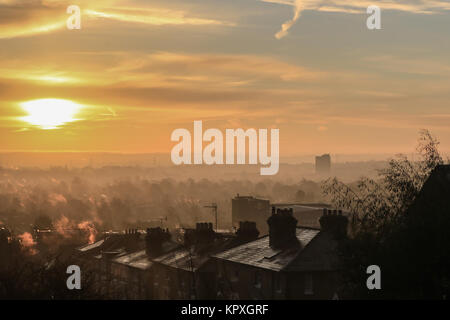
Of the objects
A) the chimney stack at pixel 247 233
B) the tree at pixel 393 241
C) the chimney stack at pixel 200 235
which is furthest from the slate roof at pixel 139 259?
the tree at pixel 393 241

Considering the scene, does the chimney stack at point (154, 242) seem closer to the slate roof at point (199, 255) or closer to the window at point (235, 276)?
the slate roof at point (199, 255)

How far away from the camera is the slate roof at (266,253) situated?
5031 centimetres

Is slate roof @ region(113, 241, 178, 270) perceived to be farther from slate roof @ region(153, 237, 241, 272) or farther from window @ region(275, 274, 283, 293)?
window @ region(275, 274, 283, 293)

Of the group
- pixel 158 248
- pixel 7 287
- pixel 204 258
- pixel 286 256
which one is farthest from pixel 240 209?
pixel 7 287

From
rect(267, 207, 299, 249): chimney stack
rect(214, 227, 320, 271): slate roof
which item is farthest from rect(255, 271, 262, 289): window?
rect(267, 207, 299, 249): chimney stack

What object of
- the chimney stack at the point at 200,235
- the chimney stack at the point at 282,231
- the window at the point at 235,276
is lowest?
the window at the point at 235,276

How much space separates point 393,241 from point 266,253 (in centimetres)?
2089

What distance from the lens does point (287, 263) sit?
49250 mm

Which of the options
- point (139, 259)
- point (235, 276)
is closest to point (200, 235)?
point (139, 259)

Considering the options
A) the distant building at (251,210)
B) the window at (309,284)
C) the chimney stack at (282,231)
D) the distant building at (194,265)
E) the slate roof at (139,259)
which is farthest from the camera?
the distant building at (251,210)

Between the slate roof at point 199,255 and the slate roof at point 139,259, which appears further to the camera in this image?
the slate roof at point 139,259

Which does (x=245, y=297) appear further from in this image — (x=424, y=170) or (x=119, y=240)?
(x=119, y=240)

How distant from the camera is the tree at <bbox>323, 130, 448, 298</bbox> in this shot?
31938mm

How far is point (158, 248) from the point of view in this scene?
241 ft
